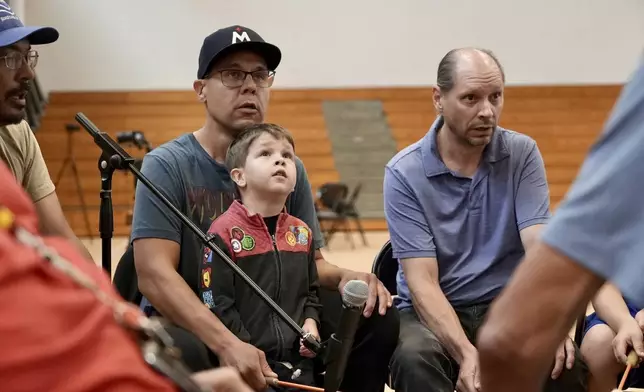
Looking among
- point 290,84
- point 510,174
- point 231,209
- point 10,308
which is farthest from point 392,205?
point 290,84

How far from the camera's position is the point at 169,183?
8.45 ft

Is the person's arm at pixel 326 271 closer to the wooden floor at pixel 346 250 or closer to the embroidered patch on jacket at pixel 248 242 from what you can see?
the embroidered patch on jacket at pixel 248 242

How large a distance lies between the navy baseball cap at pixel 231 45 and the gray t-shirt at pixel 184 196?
10.3 inches

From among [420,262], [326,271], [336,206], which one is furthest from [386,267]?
[336,206]

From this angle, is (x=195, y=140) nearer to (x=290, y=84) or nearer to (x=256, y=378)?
(x=256, y=378)

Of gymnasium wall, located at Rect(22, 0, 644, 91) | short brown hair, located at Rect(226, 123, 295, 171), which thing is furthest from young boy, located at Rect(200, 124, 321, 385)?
gymnasium wall, located at Rect(22, 0, 644, 91)

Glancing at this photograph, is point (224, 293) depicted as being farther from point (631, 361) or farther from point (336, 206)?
point (336, 206)

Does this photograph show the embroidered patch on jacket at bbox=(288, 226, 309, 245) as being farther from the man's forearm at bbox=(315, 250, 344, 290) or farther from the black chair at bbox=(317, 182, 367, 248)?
the black chair at bbox=(317, 182, 367, 248)

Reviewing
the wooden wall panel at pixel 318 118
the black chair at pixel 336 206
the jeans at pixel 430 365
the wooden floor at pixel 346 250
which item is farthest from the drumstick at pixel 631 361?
the wooden wall panel at pixel 318 118

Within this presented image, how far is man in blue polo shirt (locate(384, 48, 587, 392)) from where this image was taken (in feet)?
8.72

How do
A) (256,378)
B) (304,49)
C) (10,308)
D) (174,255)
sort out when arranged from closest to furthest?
(10,308)
(256,378)
(174,255)
(304,49)

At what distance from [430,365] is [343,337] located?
16.9 inches

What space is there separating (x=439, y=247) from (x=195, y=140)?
863mm

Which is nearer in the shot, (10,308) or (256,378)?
(10,308)
